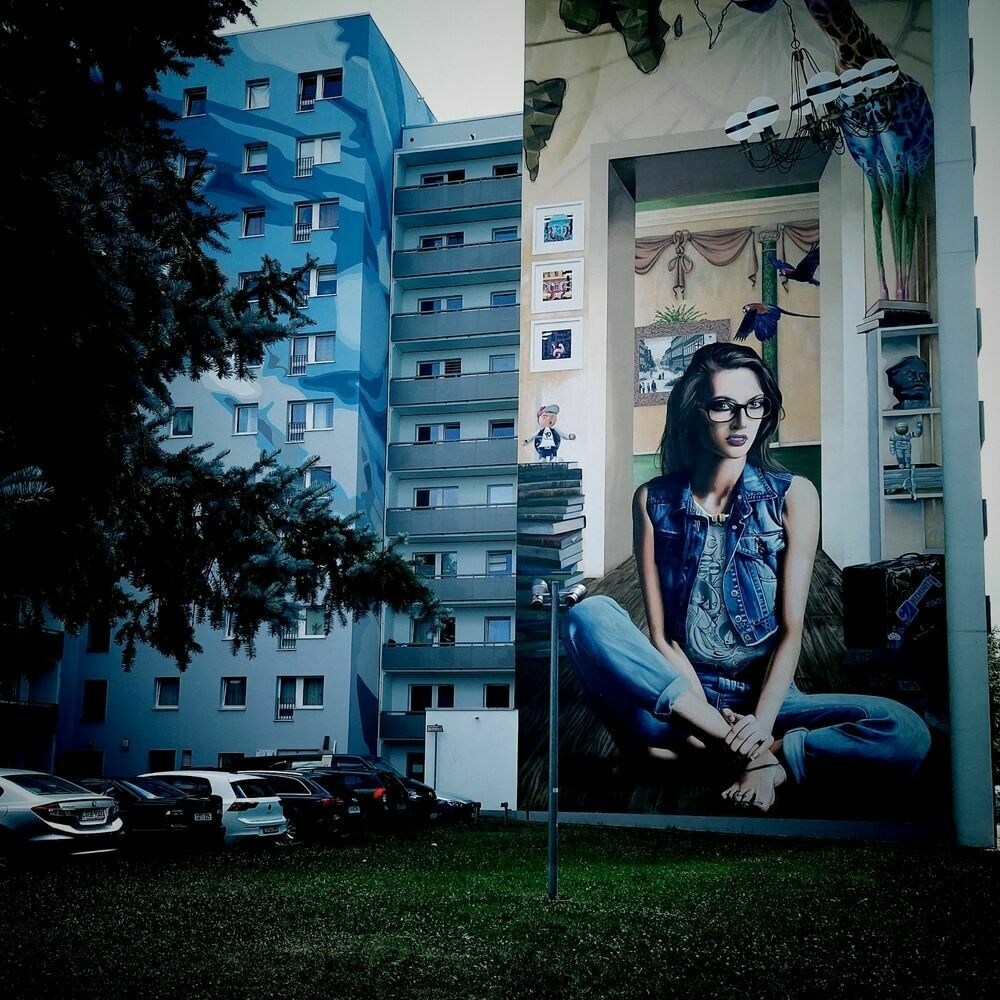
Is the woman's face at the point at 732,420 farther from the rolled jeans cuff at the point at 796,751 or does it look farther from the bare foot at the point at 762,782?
the bare foot at the point at 762,782

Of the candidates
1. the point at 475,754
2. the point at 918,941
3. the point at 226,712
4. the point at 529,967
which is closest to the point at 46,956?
the point at 529,967

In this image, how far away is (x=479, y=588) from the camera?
46625mm

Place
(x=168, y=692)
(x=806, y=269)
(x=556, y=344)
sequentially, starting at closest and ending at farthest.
Result: (x=806, y=269), (x=556, y=344), (x=168, y=692)

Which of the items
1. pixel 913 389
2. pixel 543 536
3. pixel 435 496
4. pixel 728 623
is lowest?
pixel 728 623

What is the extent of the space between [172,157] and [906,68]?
97.6ft

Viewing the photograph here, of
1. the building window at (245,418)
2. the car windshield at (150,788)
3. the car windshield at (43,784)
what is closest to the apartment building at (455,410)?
the building window at (245,418)

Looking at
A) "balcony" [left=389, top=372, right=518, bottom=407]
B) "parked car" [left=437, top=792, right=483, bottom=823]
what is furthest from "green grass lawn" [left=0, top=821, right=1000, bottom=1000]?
"balcony" [left=389, top=372, right=518, bottom=407]

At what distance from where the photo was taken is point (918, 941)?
12969mm

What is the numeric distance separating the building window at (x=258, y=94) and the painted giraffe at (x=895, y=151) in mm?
23962

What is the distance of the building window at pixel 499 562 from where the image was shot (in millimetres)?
47188

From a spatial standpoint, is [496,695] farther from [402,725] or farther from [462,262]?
[462,262]

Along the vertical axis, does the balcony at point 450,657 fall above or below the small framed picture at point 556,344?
below

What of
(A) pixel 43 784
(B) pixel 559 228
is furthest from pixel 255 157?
(A) pixel 43 784

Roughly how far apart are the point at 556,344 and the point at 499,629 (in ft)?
47.8
